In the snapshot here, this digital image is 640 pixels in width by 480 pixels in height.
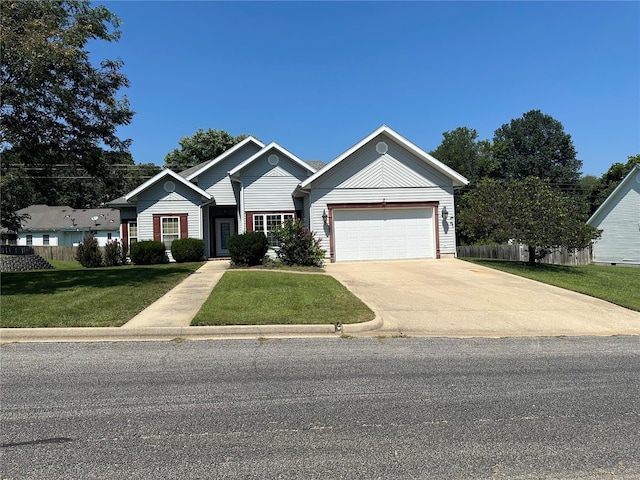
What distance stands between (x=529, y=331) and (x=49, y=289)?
35.5ft

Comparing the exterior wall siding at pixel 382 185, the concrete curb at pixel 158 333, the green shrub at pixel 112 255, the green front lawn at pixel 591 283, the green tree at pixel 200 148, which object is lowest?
the green front lawn at pixel 591 283

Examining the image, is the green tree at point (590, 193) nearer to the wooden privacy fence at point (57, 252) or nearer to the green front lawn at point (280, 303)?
the green front lawn at point (280, 303)

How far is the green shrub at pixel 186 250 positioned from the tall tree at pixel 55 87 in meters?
7.54

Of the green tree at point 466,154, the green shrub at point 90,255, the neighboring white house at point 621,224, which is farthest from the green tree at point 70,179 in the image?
the green tree at point 466,154

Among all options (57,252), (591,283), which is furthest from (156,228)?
(57,252)

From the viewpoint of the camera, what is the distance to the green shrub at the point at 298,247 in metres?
17.4

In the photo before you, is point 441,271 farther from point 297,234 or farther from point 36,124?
point 36,124

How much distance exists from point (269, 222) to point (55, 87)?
37.8 feet

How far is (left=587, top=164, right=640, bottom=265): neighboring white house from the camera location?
2766 centimetres

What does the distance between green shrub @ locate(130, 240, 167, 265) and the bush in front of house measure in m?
5.60

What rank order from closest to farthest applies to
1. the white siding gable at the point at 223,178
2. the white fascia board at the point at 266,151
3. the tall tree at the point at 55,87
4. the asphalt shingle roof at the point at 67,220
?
the tall tree at the point at 55,87 < the white fascia board at the point at 266,151 < the white siding gable at the point at 223,178 < the asphalt shingle roof at the point at 67,220

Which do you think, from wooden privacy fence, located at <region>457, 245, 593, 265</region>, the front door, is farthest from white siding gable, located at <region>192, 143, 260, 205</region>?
wooden privacy fence, located at <region>457, 245, 593, 265</region>

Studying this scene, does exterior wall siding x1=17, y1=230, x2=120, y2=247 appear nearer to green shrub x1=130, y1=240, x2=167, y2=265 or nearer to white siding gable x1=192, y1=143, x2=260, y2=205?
white siding gable x1=192, y1=143, x2=260, y2=205

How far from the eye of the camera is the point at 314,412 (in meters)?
4.13
